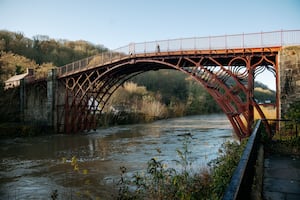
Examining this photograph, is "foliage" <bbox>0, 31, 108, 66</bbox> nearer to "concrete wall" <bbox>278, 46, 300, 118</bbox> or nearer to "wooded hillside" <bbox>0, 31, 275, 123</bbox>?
"wooded hillside" <bbox>0, 31, 275, 123</bbox>

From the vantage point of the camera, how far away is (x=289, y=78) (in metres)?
10.9

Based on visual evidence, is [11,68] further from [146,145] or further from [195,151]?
[195,151]

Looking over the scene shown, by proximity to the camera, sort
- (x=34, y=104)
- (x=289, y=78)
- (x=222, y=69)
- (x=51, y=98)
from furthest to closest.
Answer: (x=34, y=104), (x=51, y=98), (x=222, y=69), (x=289, y=78)

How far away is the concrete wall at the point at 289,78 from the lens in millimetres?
10633

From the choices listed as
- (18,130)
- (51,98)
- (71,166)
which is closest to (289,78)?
(71,166)

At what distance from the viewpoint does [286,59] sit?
36.5ft

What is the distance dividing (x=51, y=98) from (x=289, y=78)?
19.9m

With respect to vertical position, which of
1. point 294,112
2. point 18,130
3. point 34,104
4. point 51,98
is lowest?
point 18,130

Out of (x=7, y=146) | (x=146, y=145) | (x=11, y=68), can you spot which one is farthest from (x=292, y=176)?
(x=11, y=68)

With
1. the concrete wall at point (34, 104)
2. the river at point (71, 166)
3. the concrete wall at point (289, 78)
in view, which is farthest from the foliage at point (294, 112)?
the concrete wall at point (34, 104)

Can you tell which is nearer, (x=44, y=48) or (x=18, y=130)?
(x=18, y=130)

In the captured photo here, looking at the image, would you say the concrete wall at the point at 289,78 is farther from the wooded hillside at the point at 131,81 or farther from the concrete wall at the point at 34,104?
the wooded hillside at the point at 131,81

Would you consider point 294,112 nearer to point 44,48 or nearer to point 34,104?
point 34,104

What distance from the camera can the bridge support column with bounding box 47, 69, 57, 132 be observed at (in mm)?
24109
